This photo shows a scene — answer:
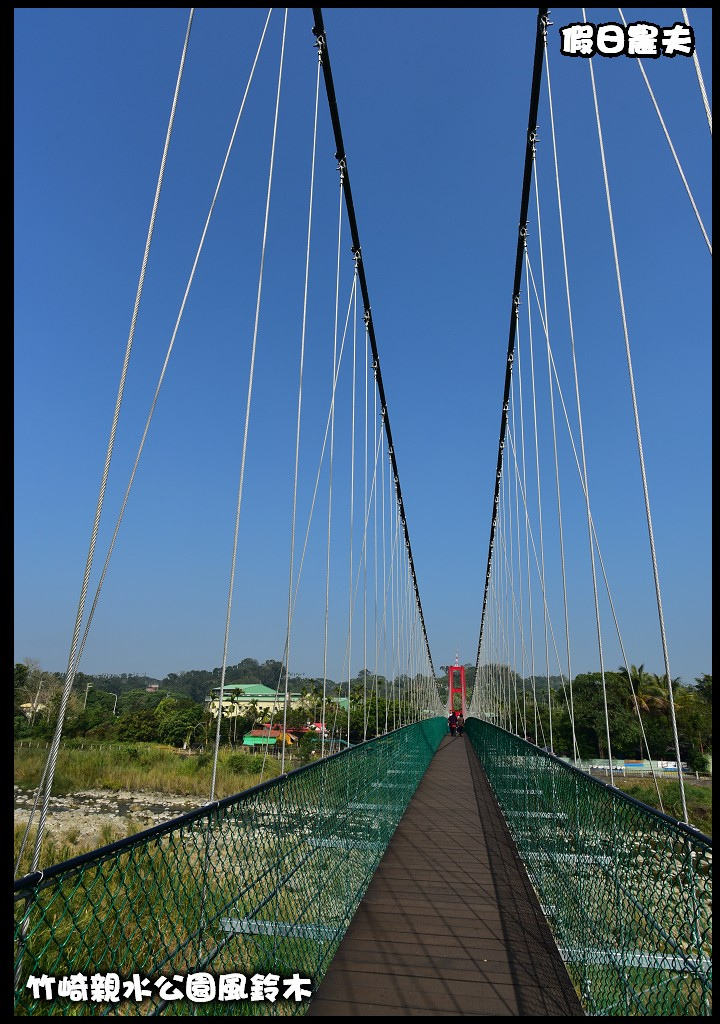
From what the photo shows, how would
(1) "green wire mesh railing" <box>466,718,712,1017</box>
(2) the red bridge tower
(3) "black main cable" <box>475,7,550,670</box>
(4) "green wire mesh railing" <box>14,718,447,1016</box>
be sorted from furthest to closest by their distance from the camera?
(2) the red bridge tower
(3) "black main cable" <box>475,7,550,670</box>
(1) "green wire mesh railing" <box>466,718,712,1017</box>
(4) "green wire mesh railing" <box>14,718,447,1016</box>

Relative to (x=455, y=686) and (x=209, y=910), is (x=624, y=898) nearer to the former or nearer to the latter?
(x=209, y=910)

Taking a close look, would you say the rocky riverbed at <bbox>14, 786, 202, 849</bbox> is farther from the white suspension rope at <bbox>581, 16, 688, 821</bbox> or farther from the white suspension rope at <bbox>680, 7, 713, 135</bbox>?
the white suspension rope at <bbox>680, 7, 713, 135</bbox>

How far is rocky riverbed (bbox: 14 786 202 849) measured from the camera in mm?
14998

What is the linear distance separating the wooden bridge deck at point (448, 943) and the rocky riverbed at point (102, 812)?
11.8m

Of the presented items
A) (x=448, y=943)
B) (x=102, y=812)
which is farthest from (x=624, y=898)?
(x=102, y=812)

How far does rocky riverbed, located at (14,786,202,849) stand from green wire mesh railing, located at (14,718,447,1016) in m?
12.9

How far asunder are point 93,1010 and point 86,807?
857 inches

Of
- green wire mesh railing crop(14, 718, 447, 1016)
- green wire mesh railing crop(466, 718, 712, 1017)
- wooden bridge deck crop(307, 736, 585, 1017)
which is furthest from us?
wooden bridge deck crop(307, 736, 585, 1017)

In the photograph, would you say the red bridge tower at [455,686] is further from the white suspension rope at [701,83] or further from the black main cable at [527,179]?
the white suspension rope at [701,83]

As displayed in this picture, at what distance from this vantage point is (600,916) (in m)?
2.05

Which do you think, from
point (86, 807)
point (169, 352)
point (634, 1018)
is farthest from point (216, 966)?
point (86, 807)

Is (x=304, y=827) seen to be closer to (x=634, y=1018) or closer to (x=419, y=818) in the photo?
(x=634, y=1018)

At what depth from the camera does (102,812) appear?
18.5 m

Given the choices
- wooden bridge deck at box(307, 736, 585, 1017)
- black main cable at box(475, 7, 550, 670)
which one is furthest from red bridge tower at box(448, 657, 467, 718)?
Answer: wooden bridge deck at box(307, 736, 585, 1017)
